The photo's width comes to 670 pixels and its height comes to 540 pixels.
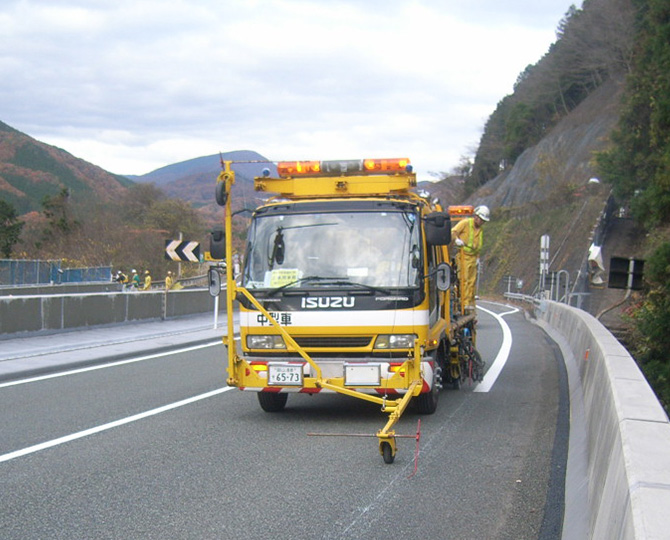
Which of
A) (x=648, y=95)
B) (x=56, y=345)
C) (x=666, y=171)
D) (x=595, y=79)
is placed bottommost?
(x=56, y=345)

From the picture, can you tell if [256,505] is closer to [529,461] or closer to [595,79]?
[529,461]

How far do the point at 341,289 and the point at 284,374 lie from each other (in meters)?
1.07

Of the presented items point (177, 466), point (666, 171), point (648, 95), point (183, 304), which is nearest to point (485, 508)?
point (177, 466)

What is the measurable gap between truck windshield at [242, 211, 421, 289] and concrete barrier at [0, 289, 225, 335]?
9157mm

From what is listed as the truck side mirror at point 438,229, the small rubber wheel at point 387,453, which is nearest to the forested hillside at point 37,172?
the truck side mirror at point 438,229

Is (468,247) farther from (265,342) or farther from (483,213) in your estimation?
(265,342)

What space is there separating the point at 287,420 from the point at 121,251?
6390 centimetres

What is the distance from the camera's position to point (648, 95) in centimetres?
3709

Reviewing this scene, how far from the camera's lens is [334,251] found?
974 cm

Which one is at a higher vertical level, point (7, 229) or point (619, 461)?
point (7, 229)

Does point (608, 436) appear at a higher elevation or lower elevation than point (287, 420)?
higher

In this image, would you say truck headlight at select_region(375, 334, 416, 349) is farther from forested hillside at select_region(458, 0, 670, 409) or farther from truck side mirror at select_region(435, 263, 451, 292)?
forested hillside at select_region(458, 0, 670, 409)

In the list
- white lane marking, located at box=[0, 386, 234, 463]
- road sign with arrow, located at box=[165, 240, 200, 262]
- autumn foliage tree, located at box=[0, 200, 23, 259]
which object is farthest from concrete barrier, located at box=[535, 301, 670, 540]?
autumn foliage tree, located at box=[0, 200, 23, 259]

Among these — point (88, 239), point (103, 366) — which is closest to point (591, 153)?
point (88, 239)
